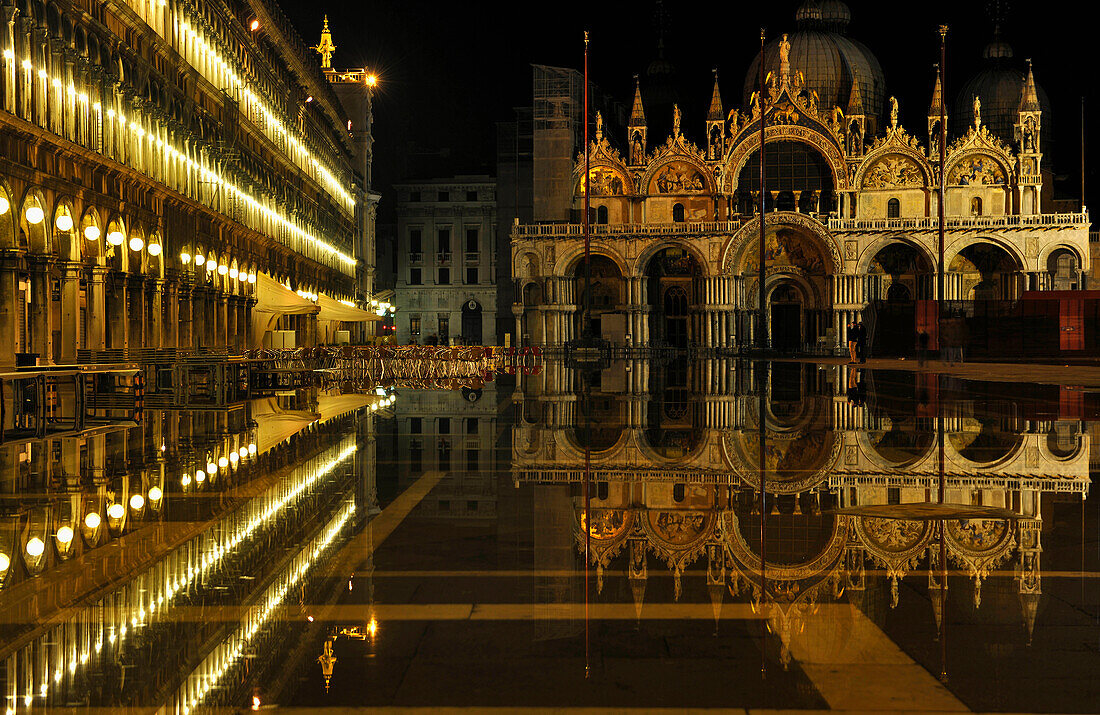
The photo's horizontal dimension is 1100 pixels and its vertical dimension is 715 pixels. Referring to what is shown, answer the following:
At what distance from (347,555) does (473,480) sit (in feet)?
12.0

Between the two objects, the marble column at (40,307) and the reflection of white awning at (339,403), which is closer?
the reflection of white awning at (339,403)

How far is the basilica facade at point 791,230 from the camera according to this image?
73812 millimetres

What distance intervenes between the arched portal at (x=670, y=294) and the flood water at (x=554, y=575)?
219 ft

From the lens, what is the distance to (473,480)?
10633mm

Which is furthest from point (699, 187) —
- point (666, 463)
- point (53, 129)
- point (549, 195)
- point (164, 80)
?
point (666, 463)

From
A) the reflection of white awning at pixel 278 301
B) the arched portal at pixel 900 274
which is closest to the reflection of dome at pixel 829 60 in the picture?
the arched portal at pixel 900 274

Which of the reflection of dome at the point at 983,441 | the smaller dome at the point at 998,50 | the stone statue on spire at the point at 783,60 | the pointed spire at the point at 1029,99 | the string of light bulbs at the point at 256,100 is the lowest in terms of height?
the reflection of dome at the point at 983,441

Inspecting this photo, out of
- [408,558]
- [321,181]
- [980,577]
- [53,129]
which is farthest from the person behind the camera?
[321,181]

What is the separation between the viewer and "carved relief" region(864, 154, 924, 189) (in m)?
75.3

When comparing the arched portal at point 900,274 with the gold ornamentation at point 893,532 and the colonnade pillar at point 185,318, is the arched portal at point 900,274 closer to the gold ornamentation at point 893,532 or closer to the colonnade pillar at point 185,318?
the colonnade pillar at point 185,318

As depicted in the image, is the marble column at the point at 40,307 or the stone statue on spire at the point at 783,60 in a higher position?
the stone statue on spire at the point at 783,60

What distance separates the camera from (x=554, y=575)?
6.32 m

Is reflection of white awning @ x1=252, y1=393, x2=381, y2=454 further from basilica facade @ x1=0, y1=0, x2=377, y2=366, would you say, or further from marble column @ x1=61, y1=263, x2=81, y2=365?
marble column @ x1=61, y1=263, x2=81, y2=365

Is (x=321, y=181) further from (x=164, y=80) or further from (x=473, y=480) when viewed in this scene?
(x=473, y=480)
